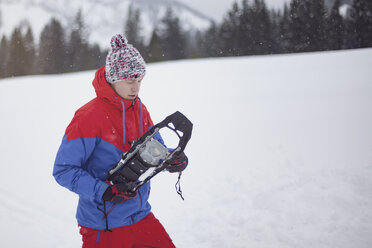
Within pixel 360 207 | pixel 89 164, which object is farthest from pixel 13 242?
pixel 360 207

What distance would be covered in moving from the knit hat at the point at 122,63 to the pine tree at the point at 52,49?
28.2m

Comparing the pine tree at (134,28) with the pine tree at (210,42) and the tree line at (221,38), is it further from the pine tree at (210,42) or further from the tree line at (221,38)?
the pine tree at (210,42)

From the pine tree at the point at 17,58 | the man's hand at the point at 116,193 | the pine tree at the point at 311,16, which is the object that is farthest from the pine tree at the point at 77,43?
the man's hand at the point at 116,193

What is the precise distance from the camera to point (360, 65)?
32.4 ft

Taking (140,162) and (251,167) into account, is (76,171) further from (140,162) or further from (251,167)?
(251,167)

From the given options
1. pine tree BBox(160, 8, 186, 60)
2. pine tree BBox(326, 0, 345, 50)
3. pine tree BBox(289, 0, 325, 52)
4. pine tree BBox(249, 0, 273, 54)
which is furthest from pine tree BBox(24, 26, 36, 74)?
pine tree BBox(326, 0, 345, 50)

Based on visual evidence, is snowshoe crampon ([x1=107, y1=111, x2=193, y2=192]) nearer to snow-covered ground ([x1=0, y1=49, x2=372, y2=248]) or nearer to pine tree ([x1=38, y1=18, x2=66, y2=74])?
snow-covered ground ([x1=0, y1=49, x2=372, y2=248])

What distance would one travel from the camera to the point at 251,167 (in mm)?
5629

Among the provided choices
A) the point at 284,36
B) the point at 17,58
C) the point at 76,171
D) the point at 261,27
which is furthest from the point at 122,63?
the point at 17,58

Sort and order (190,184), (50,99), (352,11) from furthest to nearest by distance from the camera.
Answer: (50,99) → (352,11) → (190,184)

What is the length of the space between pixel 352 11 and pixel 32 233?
9684mm

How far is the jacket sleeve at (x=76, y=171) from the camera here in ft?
5.89

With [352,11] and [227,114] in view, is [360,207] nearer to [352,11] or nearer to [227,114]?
[227,114]

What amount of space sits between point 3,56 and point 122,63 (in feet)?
130
